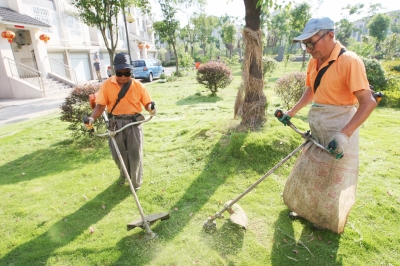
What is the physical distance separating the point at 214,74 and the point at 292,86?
424 cm

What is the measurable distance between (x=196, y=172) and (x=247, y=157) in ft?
3.35

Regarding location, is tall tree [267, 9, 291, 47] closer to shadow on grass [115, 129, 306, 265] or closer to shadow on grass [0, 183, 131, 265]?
shadow on grass [115, 129, 306, 265]

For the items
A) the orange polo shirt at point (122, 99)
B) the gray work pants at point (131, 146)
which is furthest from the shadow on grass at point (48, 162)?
the orange polo shirt at point (122, 99)

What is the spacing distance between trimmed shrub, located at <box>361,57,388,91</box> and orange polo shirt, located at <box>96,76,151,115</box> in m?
9.85

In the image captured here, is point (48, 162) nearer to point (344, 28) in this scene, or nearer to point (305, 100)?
point (305, 100)

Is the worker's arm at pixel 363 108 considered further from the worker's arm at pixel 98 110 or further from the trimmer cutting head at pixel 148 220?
the worker's arm at pixel 98 110

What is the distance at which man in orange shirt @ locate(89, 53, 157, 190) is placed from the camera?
3.45 meters

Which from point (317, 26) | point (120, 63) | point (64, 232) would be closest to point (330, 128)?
point (317, 26)

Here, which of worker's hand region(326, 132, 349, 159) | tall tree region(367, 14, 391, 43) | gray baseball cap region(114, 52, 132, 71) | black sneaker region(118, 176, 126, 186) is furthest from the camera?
tall tree region(367, 14, 391, 43)

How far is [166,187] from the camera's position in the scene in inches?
160

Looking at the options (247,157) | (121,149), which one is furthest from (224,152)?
(121,149)

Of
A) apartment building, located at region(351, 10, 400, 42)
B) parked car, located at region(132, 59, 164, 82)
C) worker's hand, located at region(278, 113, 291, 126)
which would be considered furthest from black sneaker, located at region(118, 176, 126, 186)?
apartment building, located at region(351, 10, 400, 42)

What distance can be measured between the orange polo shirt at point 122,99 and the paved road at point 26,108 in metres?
7.22

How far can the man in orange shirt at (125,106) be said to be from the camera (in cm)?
345
